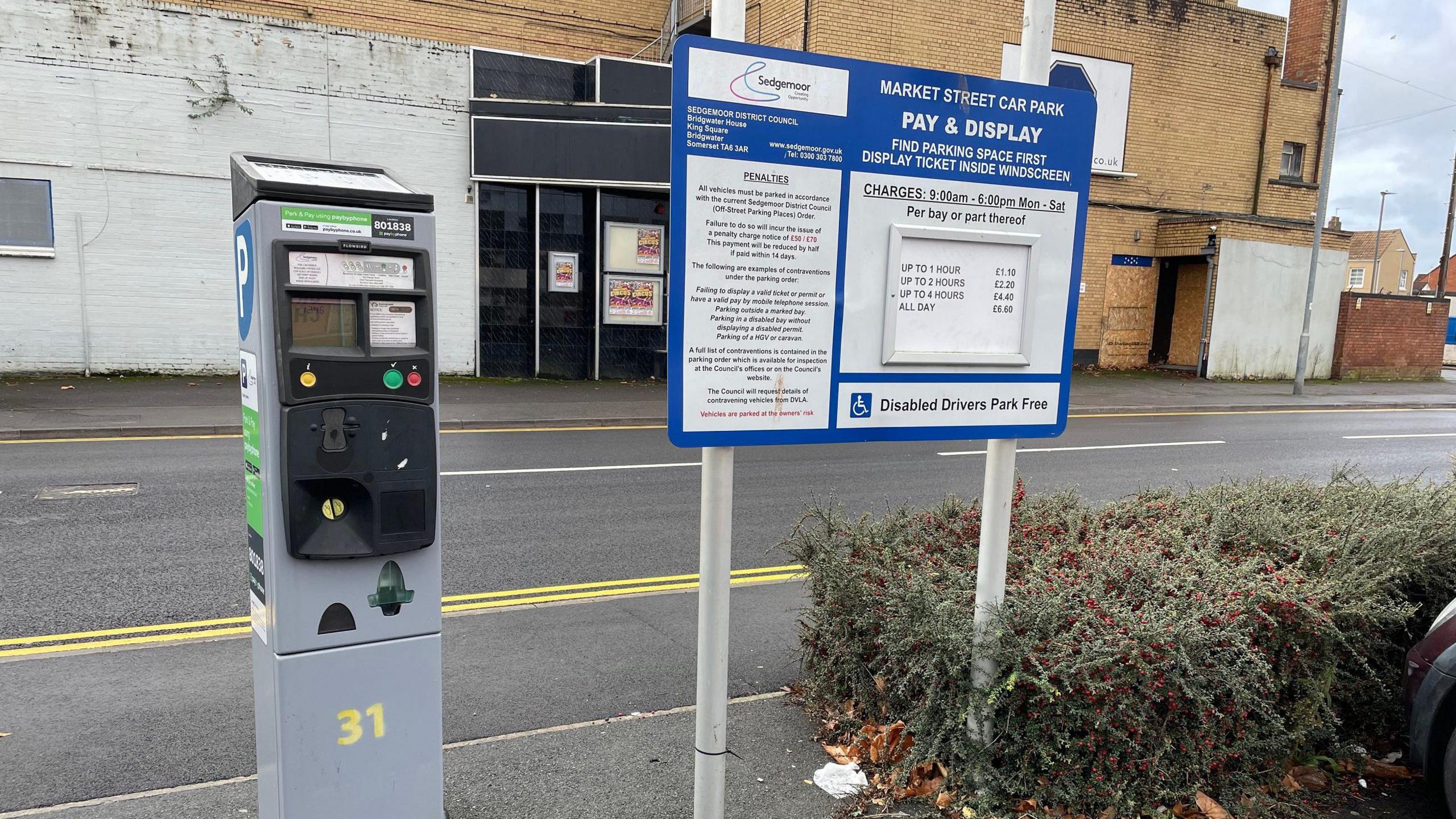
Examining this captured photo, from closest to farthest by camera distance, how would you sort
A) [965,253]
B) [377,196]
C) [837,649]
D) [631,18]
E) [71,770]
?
1. [377,196]
2. [965,253]
3. [71,770]
4. [837,649]
5. [631,18]

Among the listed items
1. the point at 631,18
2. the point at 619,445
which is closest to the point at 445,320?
the point at 619,445

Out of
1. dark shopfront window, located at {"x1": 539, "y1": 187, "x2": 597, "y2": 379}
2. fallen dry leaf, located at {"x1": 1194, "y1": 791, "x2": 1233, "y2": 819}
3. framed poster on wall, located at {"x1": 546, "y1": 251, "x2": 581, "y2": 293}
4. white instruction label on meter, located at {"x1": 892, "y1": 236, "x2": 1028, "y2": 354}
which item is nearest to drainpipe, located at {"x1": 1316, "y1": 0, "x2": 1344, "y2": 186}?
dark shopfront window, located at {"x1": 539, "y1": 187, "x2": 597, "y2": 379}

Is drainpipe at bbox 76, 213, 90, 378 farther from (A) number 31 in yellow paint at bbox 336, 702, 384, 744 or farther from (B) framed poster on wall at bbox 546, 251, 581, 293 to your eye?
(A) number 31 in yellow paint at bbox 336, 702, 384, 744

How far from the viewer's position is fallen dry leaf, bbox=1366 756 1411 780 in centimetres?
370

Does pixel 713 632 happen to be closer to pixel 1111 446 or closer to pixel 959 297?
pixel 959 297

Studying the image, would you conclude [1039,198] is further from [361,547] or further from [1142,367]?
[1142,367]

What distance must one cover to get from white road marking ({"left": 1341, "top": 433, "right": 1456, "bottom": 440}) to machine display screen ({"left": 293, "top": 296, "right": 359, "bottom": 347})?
15.5 meters

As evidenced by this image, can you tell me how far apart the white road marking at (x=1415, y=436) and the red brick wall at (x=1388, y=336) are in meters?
9.54

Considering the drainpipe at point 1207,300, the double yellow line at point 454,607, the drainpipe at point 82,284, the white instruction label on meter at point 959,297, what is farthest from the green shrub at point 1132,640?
the drainpipe at point 1207,300

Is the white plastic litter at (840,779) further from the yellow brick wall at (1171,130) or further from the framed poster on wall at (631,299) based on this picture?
the yellow brick wall at (1171,130)

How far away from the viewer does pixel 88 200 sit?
1448cm

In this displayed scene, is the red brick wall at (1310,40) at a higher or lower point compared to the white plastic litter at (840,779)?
higher

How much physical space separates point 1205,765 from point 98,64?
1732 cm

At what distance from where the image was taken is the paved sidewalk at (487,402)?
11297 mm
